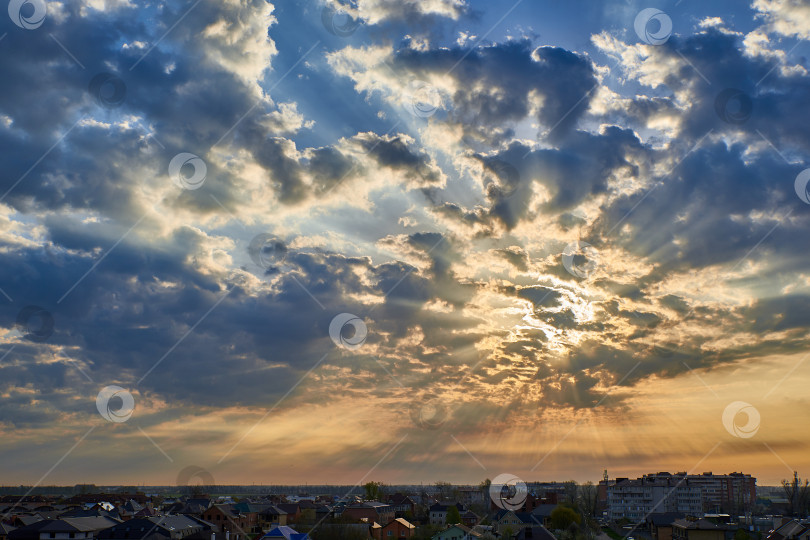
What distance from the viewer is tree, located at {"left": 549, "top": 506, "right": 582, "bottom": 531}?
110 meters

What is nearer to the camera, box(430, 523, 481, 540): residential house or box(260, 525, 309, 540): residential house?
box(260, 525, 309, 540): residential house

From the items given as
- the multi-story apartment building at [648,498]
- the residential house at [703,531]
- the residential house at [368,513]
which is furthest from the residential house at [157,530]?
the multi-story apartment building at [648,498]

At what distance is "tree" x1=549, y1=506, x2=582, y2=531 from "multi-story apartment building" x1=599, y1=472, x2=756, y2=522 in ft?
116

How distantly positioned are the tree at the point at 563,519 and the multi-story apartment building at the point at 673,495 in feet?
116

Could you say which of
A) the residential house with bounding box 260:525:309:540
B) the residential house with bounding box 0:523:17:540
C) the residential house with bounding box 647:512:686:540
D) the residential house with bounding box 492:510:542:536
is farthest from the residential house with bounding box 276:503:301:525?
the residential house with bounding box 647:512:686:540

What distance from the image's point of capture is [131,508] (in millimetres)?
149125

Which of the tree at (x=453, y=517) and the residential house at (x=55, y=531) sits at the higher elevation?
the tree at (x=453, y=517)

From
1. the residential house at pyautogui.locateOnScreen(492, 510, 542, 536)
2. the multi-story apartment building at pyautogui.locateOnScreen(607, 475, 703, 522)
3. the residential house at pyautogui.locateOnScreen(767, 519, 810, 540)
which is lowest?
the residential house at pyautogui.locateOnScreen(492, 510, 542, 536)

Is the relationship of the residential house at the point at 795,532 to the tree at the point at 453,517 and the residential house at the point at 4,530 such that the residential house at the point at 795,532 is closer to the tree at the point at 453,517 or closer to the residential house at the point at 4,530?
the tree at the point at 453,517

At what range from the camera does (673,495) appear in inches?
6693

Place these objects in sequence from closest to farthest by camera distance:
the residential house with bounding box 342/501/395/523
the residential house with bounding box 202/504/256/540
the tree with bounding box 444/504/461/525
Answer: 1. the residential house with bounding box 202/504/256/540
2. the residential house with bounding box 342/501/395/523
3. the tree with bounding box 444/504/461/525

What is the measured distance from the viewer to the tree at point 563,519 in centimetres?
10994

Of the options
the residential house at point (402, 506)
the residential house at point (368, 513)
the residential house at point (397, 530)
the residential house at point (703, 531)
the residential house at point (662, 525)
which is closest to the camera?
the residential house at point (703, 531)

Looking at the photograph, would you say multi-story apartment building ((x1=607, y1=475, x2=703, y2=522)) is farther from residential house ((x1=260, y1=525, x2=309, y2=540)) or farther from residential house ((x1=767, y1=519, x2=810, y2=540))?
residential house ((x1=260, y1=525, x2=309, y2=540))
